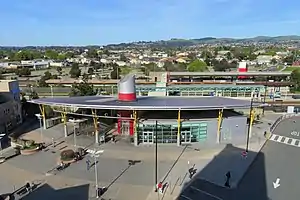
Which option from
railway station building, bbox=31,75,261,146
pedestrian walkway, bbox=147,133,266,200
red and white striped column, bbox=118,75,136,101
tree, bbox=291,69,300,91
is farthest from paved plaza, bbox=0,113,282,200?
tree, bbox=291,69,300,91

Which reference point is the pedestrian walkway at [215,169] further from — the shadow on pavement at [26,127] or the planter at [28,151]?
the shadow on pavement at [26,127]

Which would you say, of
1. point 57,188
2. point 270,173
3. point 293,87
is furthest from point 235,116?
point 293,87

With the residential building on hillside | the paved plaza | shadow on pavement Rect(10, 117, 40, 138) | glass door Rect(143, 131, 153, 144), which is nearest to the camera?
the paved plaza

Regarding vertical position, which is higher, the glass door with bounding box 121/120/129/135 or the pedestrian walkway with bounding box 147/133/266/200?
the glass door with bounding box 121/120/129/135

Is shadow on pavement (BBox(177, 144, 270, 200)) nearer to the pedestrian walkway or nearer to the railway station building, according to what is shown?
the pedestrian walkway

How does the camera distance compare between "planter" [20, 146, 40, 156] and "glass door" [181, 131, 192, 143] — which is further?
"glass door" [181, 131, 192, 143]

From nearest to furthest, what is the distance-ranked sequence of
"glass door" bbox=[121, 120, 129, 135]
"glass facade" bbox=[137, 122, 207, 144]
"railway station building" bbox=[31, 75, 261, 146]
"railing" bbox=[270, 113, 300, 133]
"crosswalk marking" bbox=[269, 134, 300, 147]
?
1. "railway station building" bbox=[31, 75, 261, 146]
2. "glass facade" bbox=[137, 122, 207, 144]
3. "crosswalk marking" bbox=[269, 134, 300, 147]
4. "glass door" bbox=[121, 120, 129, 135]
5. "railing" bbox=[270, 113, 300, 133]

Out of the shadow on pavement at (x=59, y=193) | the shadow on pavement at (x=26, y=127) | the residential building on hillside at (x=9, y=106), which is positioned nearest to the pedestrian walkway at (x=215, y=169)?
the shadow on pavement at (x=59, y=193)

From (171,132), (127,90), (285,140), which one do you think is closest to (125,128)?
(127,90)
